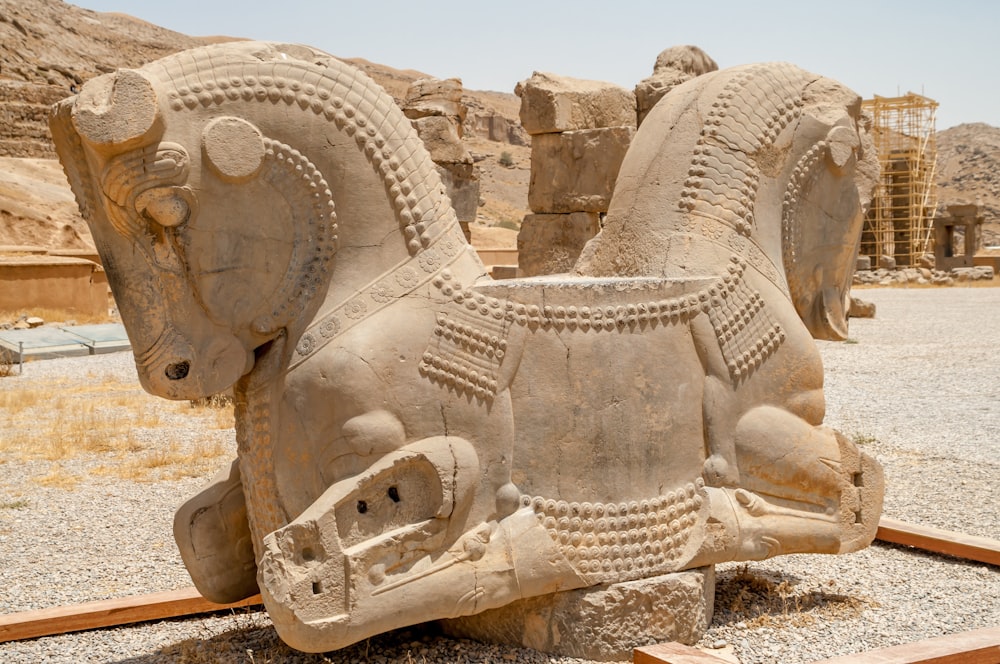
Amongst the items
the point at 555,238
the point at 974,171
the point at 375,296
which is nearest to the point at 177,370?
the point at 375,296

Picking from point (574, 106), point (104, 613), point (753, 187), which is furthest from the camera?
point (574, 106)

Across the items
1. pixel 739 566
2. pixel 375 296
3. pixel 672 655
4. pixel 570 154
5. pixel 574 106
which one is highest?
pixel 574 106

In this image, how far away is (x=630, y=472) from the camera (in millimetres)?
3131

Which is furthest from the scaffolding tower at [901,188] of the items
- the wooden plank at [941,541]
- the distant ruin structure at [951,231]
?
the wooden plank at [941,541]

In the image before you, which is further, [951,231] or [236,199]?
[951,231]

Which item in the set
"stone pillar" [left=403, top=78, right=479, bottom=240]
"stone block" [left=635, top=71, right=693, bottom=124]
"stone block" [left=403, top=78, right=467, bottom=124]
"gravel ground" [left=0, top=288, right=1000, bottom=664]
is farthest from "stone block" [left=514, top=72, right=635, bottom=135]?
"gravel ground" [left=0, top=288, right=1000, bottom=664]

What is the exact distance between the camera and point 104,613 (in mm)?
3738

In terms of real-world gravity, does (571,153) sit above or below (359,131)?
above

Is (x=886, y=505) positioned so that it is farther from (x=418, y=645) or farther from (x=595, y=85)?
(x=595, y=85)

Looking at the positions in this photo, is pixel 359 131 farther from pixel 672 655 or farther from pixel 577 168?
pixel 577 168

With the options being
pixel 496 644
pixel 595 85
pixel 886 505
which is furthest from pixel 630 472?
pixel 595 85

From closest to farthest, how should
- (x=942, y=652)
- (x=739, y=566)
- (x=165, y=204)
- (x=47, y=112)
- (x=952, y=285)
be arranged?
(x=165, y=204)
(x=942, y=652)
(x=739, y=566)
(x=47, y=112)
(x=952, y=285)

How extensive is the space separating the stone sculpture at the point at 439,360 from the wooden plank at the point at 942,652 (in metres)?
0.47

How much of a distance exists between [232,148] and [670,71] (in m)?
5.38
